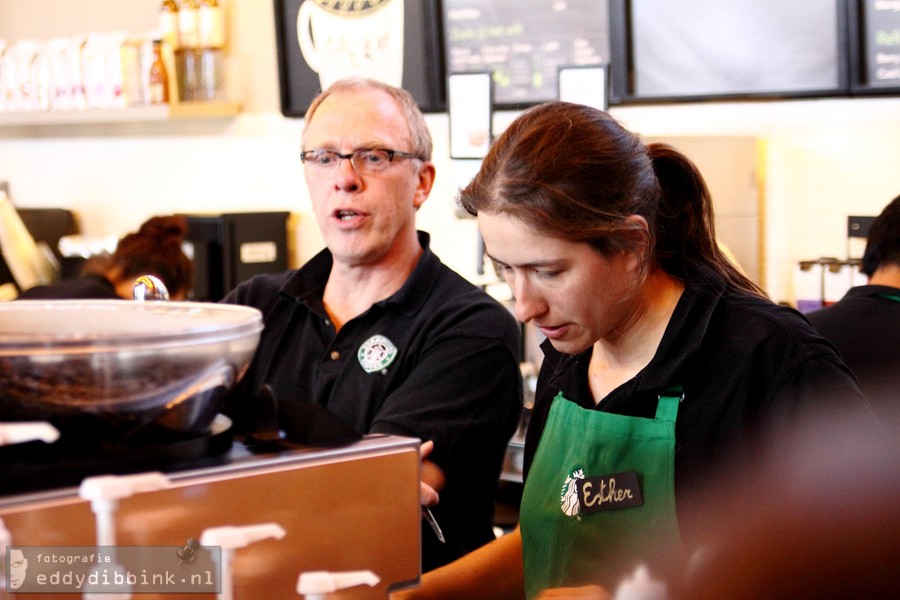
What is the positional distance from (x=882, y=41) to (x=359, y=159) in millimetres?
2015

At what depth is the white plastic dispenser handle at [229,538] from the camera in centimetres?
106

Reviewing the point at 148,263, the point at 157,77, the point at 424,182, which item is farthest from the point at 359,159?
the point at 157,77

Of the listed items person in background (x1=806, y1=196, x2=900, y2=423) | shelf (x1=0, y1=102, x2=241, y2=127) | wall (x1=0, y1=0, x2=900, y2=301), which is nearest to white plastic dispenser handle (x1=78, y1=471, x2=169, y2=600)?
person in background (x1=806, y1=196, x2=900, y2=423)

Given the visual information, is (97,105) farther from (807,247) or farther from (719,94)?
(807,247)

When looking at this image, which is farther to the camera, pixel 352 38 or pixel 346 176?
pixel 352 38

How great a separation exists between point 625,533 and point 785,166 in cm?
252

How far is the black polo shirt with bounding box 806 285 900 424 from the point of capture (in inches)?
101

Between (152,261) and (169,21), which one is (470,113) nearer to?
(152,261)

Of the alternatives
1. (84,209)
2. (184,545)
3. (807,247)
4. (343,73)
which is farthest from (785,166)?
(84,209)

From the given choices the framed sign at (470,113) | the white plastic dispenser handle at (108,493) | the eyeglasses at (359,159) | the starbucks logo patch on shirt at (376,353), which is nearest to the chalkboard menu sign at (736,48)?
the framed sign at (470,113)

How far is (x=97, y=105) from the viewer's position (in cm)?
533

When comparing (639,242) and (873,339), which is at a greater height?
(639,242)

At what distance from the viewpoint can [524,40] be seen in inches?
167

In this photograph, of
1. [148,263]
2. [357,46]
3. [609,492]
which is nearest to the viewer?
[609,492]
